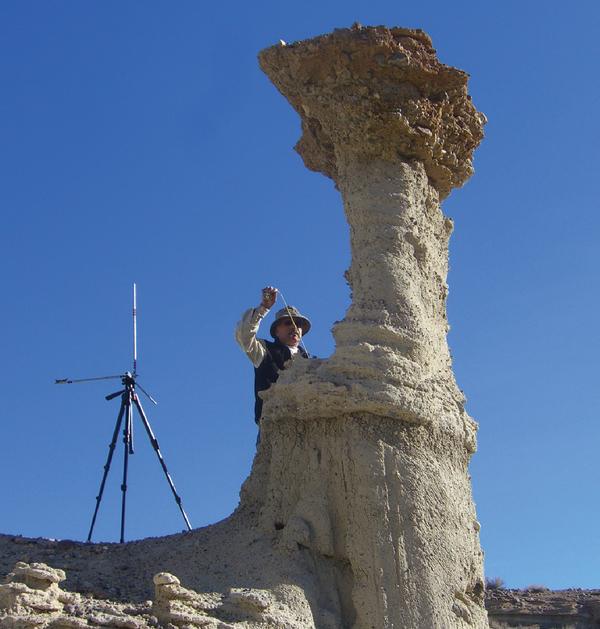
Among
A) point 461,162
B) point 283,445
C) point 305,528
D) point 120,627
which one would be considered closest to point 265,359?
point 283,445

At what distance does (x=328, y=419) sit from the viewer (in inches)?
300

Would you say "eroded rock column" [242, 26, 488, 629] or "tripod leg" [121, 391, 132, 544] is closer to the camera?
"eroded rock column" [242, 26, 488, 629]

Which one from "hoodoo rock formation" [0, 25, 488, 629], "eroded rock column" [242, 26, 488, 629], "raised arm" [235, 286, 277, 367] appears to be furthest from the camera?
"raised arm" [235, 286, 277, 367]

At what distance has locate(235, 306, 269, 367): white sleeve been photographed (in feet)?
28.2

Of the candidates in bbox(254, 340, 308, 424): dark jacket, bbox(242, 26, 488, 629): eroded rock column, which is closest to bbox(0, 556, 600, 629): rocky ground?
→ bbox(242, 26, 488, 629): eroded rock column

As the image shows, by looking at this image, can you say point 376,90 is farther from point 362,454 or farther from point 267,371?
point 362,454

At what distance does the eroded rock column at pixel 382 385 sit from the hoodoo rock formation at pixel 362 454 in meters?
0.01

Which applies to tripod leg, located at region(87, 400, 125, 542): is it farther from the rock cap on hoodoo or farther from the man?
the rock cap on hoodoo

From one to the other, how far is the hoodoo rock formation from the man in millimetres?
746

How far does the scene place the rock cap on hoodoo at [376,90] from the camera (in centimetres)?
895

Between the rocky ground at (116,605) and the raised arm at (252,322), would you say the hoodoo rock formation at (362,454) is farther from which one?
the raised arm at (252,322)

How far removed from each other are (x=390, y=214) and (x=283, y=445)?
2194mm

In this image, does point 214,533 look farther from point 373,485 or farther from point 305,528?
point 373,485

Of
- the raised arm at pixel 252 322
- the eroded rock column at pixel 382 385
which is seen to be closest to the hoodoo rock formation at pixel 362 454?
the eroded rock column at pixel 382 385
